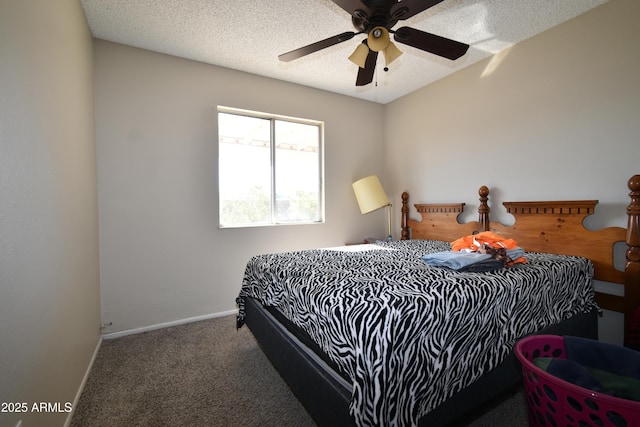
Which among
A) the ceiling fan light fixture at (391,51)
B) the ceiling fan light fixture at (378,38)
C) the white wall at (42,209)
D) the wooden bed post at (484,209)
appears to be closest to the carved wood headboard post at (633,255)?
the wooden bed post at (484,209)

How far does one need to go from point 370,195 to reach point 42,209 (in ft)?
9.20

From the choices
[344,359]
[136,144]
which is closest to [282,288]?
[344,359]

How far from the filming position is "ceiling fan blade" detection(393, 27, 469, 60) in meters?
1.56

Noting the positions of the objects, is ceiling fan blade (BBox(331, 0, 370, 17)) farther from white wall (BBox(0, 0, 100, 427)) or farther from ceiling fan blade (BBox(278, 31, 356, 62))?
white wall (BBox(0, 0, 100, 427))

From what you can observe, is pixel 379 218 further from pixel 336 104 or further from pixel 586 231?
pixel 586 231

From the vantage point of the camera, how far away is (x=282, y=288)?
1619 mm

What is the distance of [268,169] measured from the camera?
3.16 m

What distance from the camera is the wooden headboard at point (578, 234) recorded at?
1.75 metres

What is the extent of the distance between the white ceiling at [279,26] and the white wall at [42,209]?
0.39 m

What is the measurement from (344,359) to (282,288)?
66 cm

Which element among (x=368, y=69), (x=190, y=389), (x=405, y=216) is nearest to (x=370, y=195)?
(x=405, y=216)

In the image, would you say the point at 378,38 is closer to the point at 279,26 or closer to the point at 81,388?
the point at 279,26

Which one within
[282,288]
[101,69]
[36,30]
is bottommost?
[282,288]

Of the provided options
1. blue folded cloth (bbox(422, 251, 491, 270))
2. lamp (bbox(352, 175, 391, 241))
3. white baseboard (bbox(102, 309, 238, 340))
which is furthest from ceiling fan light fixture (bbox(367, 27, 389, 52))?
white baseboard (bbox(102, 309, 238, 340))
